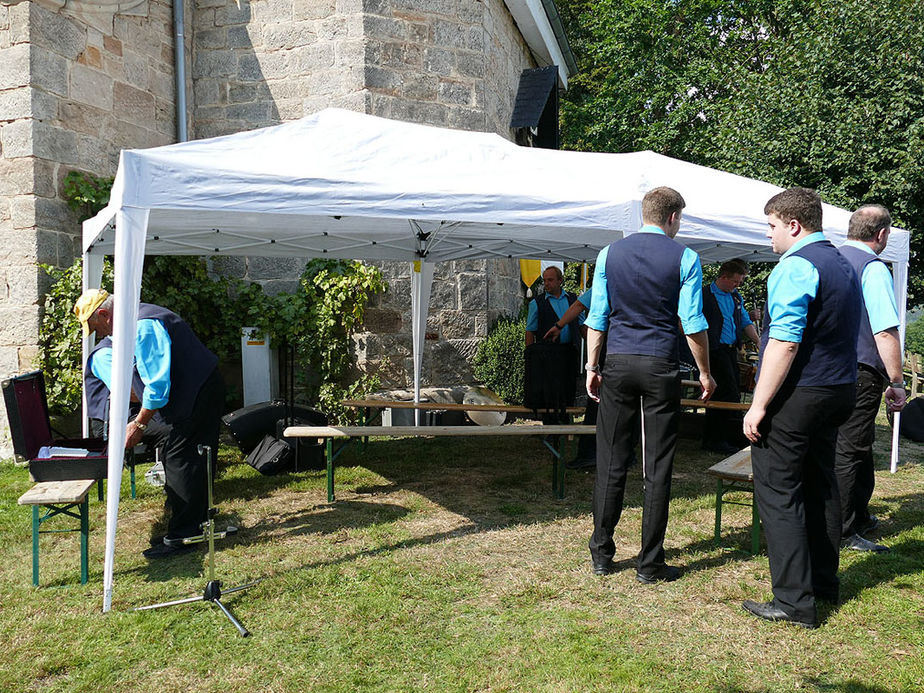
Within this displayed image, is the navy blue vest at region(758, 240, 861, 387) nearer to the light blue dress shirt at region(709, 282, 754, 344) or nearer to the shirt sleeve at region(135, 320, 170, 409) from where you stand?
the shirt sleeve at region(135, 320, 170, 409)

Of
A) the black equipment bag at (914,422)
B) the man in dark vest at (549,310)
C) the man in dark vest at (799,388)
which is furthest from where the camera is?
the black equipment bag at (914,422)

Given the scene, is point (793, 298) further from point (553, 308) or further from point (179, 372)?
point (553, 308)

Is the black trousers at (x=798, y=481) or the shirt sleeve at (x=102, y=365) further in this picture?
the shirt sleeve at (x=102, y=365)

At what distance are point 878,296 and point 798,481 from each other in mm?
1271

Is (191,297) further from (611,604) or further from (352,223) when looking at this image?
(611,604)

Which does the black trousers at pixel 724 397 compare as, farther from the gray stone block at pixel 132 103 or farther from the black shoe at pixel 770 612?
the gray stone block at pixel 132 103

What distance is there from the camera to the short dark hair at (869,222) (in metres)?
3.71

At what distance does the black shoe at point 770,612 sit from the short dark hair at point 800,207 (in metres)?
1.66

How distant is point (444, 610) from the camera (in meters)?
3.26

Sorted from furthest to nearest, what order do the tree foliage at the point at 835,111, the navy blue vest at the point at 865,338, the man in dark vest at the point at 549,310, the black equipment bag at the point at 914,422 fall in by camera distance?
the tree foliage at the point at 835,111 < the black equipment bag at the point at 914,422 < the man in dark vest at the point at 549,310 < the navy blue vest at the point at 865,338

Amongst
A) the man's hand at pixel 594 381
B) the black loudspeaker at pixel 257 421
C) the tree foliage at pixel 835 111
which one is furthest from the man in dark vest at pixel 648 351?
the tree foliage at pixel 835 111

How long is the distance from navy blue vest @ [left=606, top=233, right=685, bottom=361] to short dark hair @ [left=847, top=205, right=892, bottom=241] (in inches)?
46.2

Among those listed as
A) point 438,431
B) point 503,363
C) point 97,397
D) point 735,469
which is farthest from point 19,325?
point 735,469

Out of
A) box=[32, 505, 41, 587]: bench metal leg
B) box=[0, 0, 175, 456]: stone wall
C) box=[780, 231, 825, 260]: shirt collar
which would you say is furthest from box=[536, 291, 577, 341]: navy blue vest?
box=[0, 0, 175, 456]: stone wall
